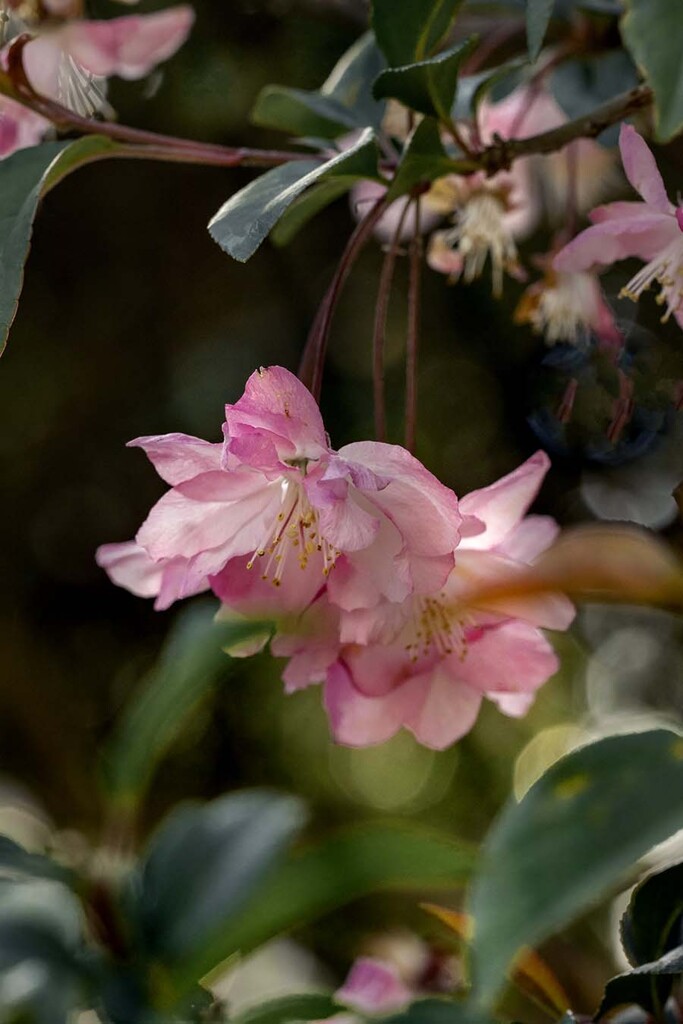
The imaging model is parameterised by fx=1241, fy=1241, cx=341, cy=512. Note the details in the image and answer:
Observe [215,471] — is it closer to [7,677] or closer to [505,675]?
[505,675]

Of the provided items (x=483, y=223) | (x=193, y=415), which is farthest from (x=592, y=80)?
(x=193, y=415)

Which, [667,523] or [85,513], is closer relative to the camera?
[667,523]

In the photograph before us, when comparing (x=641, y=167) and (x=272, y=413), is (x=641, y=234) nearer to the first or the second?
(x=641, y=167)

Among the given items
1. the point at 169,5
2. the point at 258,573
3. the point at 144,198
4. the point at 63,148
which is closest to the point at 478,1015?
the point at 258,573

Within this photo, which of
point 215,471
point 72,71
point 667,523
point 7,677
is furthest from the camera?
point 7,677

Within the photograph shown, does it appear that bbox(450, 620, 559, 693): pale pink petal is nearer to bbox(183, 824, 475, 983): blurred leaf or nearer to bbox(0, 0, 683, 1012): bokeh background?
bbox(183, 824, 475, 983): blurred leaf

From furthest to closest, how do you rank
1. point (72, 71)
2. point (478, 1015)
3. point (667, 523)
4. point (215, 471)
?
point (667, 523), point (72, 71), point (215, 471), point (478, 1015)

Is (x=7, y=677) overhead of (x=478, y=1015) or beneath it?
beneath

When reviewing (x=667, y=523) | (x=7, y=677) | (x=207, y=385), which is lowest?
(x=7, y=677)
